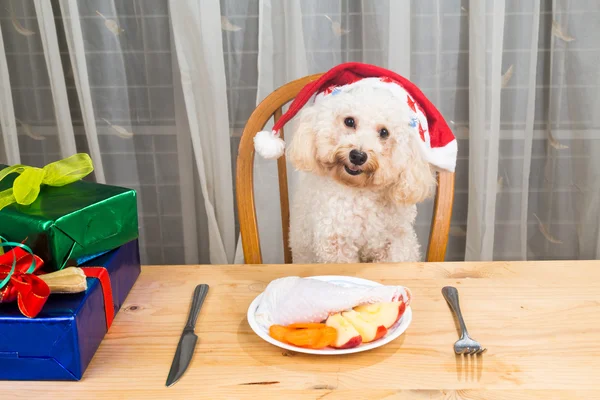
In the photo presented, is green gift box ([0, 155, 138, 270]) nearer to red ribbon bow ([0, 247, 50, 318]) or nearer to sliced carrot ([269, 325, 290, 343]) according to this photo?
red ribbon bow ([0, 247, 50, 318])

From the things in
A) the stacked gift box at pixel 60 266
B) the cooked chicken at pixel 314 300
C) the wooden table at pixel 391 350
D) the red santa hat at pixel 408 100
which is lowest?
the wooden table at pixel 391 350

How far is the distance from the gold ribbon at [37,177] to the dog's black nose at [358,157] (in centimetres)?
41

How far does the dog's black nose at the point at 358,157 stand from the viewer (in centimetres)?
95

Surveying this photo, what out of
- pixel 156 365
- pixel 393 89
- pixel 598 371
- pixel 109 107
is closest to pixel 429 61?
pixel 393 89

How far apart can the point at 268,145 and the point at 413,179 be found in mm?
267

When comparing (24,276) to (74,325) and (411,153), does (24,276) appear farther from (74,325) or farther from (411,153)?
(411,153)

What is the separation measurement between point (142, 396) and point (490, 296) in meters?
0.51

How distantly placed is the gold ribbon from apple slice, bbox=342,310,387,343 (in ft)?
1.53

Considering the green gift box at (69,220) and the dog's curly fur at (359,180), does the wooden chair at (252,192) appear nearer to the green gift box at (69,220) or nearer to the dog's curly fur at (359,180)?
the dog's curly fur at (359,180)

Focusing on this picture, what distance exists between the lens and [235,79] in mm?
1708

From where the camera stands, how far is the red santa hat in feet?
3.21

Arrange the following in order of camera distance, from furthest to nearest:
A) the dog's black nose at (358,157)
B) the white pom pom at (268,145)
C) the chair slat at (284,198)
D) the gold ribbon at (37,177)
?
the chair slat at (284,198)
the white pom pom at (268,145)
the dog's black nose at (358,157)
the gold ribbon at (37,177)

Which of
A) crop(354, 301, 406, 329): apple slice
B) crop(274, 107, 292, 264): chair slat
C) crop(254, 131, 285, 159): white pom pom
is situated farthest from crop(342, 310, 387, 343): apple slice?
crop(274, 107, 292, 264): chair slat

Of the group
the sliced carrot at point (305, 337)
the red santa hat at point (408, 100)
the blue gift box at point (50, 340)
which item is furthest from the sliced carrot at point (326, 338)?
the red santa hat at point (408, 100)
